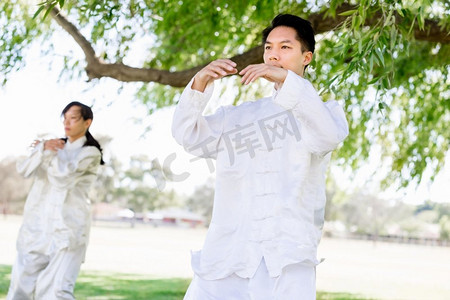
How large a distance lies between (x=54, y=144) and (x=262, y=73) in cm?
336

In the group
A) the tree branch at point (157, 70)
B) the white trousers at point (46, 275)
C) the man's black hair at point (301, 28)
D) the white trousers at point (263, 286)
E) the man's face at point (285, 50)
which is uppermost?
the tree branch at point (157, 70)

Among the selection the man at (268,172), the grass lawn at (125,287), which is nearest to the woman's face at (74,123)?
the grass lawn at (125,287)

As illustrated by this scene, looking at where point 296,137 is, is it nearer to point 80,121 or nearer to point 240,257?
point 240,257

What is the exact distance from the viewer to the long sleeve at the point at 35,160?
4.93 m

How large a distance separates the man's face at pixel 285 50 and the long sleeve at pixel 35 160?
305cm

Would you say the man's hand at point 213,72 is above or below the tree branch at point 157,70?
below

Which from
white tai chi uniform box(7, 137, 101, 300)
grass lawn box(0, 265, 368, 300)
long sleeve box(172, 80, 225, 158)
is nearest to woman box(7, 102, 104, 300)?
white tai chi uniform box(7, 137, 101, 300)

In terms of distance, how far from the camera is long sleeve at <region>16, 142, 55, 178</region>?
493 cm

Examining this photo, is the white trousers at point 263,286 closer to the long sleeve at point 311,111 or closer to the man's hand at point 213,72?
the long sleeve at point 311,111

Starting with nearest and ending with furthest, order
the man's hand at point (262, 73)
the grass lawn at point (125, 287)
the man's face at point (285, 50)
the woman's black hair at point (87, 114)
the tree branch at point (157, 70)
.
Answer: the man's hand at point (262, 73)
the man's face at point (285, 50)
the woman's black hair at point (87, 114)
the tree branch at point (157, 70)
the grass lawn at point (125, 287)

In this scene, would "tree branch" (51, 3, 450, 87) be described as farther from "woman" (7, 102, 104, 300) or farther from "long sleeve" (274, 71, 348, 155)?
"long sleeve" (274, 71, 348, 155)

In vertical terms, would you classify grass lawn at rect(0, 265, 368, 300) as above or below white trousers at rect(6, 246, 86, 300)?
below

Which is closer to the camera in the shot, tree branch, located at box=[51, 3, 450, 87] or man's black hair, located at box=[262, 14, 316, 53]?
man's black hair, located at box=[262, 14, 316, 53]

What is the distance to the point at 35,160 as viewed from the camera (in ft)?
16.2
